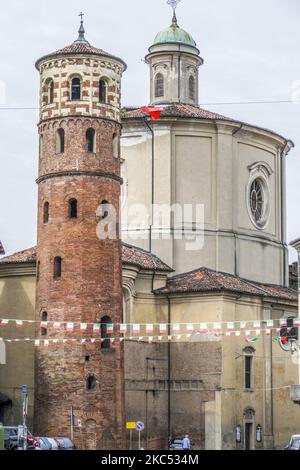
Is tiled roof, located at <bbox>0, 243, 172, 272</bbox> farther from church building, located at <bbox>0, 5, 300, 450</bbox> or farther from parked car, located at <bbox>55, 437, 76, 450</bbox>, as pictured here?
parked car, located at <bbox>55, 437, 76, 450</bbox>

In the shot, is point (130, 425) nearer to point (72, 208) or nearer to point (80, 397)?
point (80, 397)

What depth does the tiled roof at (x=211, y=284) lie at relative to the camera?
201 feet

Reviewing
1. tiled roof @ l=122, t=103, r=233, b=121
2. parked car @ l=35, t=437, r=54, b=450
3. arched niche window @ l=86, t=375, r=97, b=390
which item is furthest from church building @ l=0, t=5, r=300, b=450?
parked car @ l=35, t=437, r=54, b=450

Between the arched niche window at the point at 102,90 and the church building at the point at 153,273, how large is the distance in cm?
7

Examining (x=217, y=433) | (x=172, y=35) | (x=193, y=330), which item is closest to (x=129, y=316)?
(x=193, y=330)

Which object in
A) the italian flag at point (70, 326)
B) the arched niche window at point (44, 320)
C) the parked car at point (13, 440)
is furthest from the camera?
the arched niche window at point (44, 320)

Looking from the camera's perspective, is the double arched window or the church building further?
the double arched window

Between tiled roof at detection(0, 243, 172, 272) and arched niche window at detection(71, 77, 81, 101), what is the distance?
8.48 m

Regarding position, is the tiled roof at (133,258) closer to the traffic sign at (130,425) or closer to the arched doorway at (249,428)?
the arched doorway at (249,428)

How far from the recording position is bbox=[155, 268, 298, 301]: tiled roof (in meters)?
61.1

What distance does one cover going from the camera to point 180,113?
214ft

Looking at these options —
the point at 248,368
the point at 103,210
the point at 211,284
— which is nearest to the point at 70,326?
the point at 103,210

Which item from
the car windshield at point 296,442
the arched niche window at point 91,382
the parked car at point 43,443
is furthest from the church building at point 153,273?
the car windshield at point 296,442

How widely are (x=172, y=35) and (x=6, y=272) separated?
17245 millimetres
